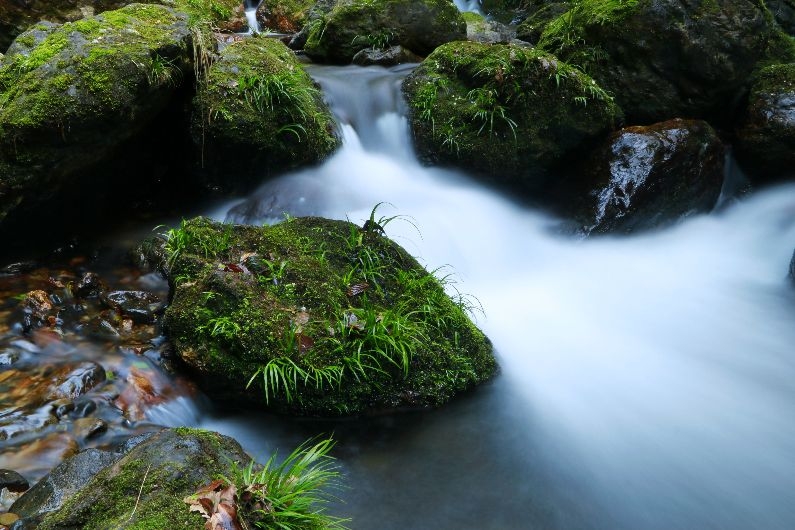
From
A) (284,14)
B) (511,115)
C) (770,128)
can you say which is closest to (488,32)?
(284,14)

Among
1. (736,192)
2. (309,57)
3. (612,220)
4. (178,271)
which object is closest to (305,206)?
(178,271)

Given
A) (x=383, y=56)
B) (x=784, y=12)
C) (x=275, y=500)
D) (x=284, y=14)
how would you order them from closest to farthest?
1. (x=275, y=500)
2. (x=383, y=56)
3. (x=784, y=12)
4. (x=284, y=14)

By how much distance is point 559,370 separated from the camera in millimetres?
4789

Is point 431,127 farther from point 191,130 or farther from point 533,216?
point 191,130

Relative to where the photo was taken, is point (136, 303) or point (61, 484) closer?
Result: point (61, 484)

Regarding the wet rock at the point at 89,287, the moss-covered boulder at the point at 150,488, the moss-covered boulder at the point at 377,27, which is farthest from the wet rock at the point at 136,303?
the moss-covered boulder at the point at 377,27

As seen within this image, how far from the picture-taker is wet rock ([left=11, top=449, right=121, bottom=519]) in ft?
8.39

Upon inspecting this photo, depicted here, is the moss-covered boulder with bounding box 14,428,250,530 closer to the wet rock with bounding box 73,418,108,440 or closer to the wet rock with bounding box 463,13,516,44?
the wet rock with bounding box 73,418,108,440

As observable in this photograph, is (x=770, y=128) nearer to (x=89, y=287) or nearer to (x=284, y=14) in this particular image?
(x=89, y=287)

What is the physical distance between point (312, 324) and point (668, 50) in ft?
21.5

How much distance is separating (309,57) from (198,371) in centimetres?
743

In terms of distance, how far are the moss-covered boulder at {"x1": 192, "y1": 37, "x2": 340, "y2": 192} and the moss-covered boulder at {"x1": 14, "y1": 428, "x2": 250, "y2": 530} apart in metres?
4.14

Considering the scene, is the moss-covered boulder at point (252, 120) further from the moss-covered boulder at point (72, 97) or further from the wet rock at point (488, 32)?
the wet rock at point (488, 32)

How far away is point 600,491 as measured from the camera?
11.6 feet
